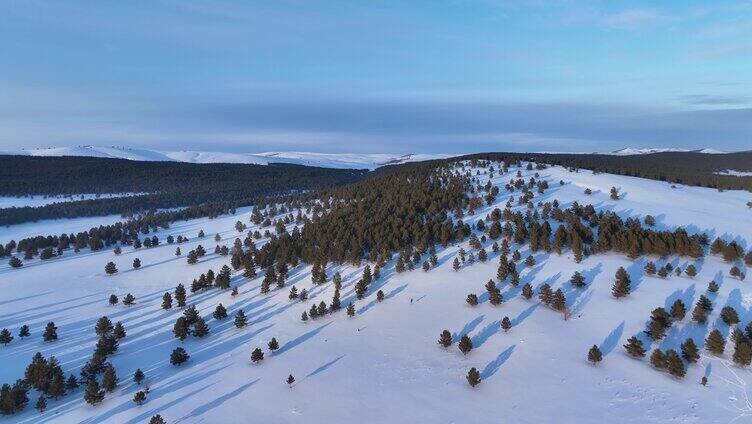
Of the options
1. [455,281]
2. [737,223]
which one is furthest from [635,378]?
[737,223]

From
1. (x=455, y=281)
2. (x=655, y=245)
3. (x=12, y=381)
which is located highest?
(x=655, y=245)

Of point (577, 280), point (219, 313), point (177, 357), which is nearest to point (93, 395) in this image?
point (177, 357)

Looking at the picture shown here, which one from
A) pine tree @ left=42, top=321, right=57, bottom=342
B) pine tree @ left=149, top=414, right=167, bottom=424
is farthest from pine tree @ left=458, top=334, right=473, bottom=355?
pine tree @ left=42, top=321, right=57, bottom=342

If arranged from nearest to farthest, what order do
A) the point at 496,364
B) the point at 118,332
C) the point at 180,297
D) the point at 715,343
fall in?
the point at 715,343 < the point at 496,364 < the point at 118,332 < the point at 180,297

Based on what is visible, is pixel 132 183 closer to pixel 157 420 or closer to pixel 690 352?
pixel 157 420

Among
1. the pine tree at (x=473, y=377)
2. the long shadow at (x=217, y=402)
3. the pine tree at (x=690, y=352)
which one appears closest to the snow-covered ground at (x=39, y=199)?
the long shadow at (x=217, y=402)

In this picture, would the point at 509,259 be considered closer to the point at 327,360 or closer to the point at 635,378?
the point at 635,378

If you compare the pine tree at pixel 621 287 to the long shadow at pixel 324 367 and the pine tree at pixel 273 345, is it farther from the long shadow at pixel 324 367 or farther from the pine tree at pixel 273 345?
the pine tree at pixel 273 345
